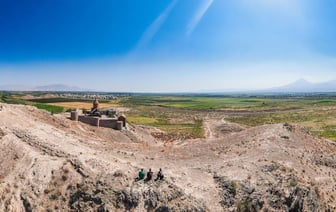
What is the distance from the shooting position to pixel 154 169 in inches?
1080

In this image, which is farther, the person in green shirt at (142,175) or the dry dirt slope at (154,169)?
the person in green shirt at (142,175)

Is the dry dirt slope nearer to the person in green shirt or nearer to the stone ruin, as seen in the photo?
the person in green shirt

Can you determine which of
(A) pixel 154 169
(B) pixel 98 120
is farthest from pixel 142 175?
(B) pixel 98 120

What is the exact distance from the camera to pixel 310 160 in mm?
33812

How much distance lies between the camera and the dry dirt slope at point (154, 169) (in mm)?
23453

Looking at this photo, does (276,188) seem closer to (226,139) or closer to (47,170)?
(226,139)

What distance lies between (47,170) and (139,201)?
807 cm

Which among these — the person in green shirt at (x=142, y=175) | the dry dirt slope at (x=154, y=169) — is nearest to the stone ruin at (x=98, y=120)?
the dry dirt slope at (x=154, y=169)

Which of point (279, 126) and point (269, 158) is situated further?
point (279, 126)

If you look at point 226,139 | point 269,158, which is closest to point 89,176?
point 269,158

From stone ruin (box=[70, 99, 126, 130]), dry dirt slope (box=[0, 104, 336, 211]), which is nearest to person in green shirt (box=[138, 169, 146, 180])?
dry dirt slope (box=[0, 104, 336, 211])

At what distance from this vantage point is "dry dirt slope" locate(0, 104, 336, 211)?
23.5 m

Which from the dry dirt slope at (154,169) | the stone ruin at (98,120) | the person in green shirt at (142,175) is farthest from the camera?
the stone ruin at (98,120)

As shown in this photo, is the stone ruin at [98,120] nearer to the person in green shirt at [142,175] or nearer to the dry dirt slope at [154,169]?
the dry dirt slope at [154,169]
